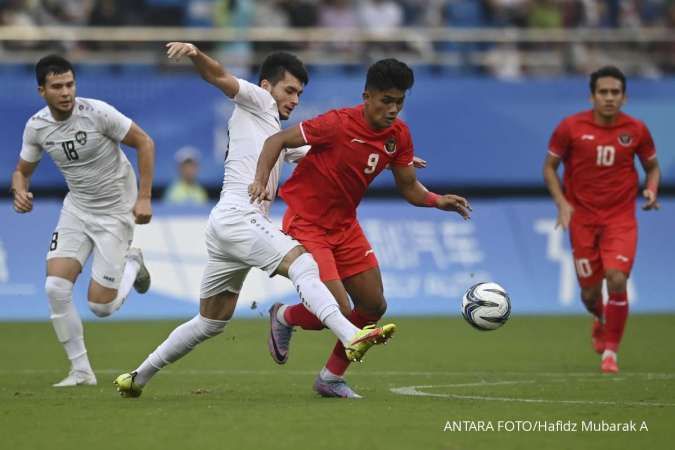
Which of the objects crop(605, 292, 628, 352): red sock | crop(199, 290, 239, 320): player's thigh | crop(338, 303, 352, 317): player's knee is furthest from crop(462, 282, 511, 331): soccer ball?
crop(605, 292, 628, 352): red sock

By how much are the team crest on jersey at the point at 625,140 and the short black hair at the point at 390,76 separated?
460 cm

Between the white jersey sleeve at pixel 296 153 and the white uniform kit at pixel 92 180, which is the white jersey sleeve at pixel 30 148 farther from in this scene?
the white jersey sleeve at pixel 296 153

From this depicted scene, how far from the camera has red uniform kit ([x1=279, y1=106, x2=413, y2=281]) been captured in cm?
941

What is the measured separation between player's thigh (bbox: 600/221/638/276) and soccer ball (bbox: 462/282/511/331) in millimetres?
3355

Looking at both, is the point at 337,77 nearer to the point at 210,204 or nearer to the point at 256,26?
the point at 256,26

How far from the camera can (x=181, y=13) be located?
22047 millimetres

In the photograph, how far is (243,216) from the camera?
29.9ft

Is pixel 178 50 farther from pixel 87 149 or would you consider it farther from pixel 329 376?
pixel 87 149

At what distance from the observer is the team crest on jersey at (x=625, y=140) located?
1318 cm

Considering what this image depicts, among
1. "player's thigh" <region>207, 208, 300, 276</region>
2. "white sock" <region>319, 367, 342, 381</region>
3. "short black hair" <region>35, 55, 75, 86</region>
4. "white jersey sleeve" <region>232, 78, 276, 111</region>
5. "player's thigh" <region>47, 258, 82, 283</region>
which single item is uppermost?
"short black hair" <region>35, 55, 75, 86</region>

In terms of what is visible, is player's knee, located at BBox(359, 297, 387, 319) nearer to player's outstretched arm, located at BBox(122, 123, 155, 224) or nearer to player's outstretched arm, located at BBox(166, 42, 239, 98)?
player's outstretched arm, located at BBox(166, 42, 239, 98)

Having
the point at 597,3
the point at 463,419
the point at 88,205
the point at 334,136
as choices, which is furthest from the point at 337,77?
the point at 463,419

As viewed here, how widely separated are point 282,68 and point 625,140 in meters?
4.75

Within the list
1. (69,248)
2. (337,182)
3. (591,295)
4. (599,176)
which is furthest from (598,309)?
(69,248)
